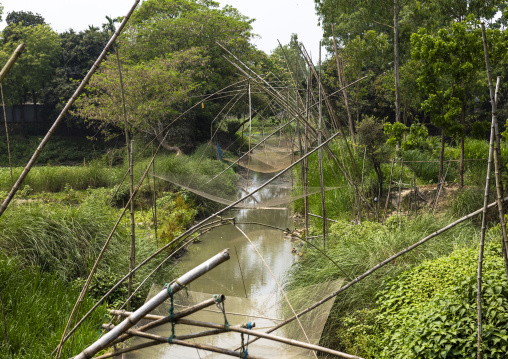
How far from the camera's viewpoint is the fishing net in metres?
2.24

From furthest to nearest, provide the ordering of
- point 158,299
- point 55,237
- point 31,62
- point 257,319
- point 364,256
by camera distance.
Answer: point 31,62 < point 55,237 < point 364,256 < point 257,319 < point 158,299

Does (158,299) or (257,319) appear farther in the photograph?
(257,319)

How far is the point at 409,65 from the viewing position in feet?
26.7

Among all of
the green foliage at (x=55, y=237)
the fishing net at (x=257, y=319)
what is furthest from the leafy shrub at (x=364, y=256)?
the green foliage at (x=55, y=237)

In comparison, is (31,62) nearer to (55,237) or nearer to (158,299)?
(55,237)

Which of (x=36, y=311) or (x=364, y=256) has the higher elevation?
(x=364, y=256)

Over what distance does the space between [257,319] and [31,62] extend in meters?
13.6

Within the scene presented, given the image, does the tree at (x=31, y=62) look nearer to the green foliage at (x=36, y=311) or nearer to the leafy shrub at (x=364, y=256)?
the green foliage at (x=36, y=311)

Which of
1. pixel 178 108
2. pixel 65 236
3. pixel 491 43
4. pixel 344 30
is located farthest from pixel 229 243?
pixel 344 30

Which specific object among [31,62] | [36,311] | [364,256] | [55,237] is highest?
[31,62]

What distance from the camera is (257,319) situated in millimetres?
2535

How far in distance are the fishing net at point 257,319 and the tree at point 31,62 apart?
12931mm

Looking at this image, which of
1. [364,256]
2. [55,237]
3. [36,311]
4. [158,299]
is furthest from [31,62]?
[158,299]

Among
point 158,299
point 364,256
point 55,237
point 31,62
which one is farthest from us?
Result: point 31,62
